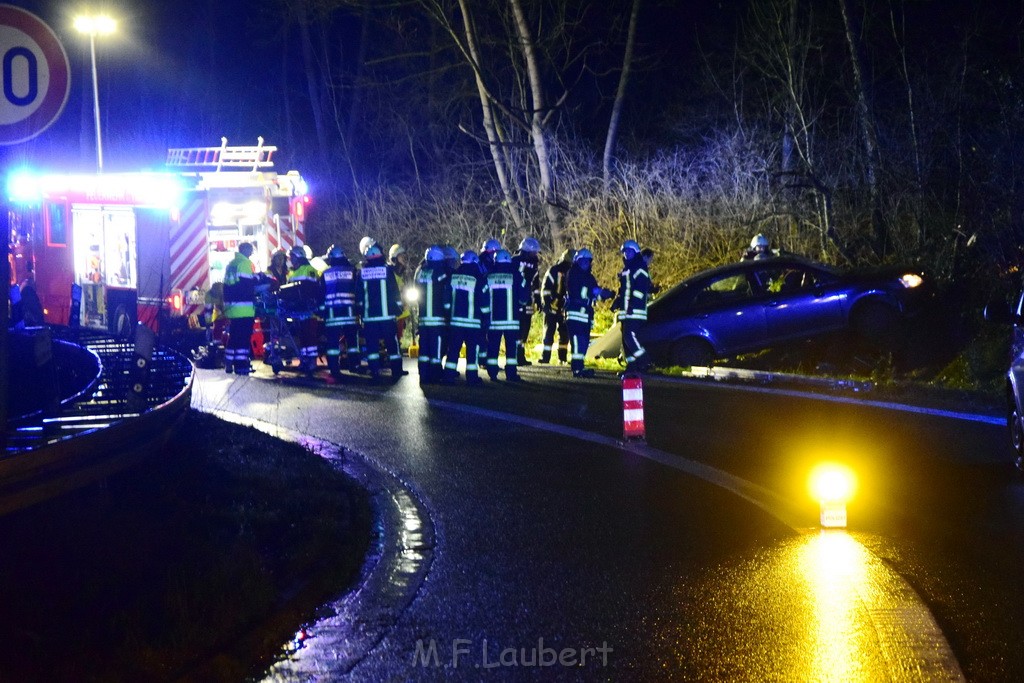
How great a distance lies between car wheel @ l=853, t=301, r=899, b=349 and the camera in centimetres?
1483

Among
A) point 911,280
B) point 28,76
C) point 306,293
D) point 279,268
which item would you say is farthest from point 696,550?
point 279,268

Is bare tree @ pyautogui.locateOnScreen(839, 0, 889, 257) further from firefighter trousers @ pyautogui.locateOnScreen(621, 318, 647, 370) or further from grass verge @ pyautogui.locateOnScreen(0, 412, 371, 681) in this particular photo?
grass verge @ pyautogui.locateOnScreen(0, 412, 371, 681)

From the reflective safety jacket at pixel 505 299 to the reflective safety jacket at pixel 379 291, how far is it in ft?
4.12

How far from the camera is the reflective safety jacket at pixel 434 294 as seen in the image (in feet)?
51.4

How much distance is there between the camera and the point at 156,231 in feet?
64.1

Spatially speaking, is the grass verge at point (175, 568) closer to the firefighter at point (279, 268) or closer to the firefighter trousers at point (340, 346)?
the firefighter trousers at point (340, 346)

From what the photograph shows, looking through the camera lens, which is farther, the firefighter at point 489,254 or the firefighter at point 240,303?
the firefighter at point 240,303

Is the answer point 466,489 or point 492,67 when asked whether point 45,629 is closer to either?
point 466,489

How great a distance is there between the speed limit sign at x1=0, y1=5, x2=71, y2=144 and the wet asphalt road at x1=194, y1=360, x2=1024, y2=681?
2975 millimetres

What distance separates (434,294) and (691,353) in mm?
3419

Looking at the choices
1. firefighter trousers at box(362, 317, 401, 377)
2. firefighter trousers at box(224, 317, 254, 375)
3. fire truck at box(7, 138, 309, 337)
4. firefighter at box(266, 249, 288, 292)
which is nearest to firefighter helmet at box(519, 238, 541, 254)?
firefighter trousers at box(362, 317, 401, 377)

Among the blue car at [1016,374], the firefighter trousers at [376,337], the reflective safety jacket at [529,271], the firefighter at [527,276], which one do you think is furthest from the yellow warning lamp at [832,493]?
the reflective safety jacket at [529,271]

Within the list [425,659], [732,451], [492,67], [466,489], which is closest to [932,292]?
[732,451]

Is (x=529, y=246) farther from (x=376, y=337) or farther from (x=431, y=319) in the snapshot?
(x=376, y=337)
